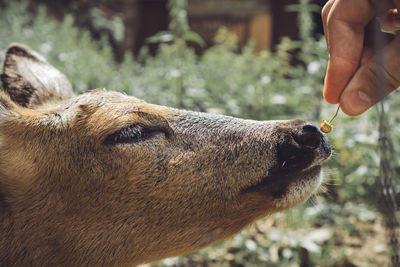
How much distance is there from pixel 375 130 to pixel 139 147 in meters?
2.92

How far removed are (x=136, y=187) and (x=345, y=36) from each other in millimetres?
1203

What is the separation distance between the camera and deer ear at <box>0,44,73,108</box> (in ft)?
9.67

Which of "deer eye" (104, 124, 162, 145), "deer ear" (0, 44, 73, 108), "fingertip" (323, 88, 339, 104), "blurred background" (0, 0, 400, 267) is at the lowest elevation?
"blurred background" (0, 0, 400, 267)

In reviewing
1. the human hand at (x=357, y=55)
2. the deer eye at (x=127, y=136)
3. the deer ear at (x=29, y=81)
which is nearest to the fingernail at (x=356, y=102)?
the human hand at (x=357, y=55)

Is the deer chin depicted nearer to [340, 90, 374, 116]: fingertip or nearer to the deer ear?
[340, 90, 374, 116]: fingertip

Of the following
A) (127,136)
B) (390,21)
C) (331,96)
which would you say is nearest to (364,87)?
(331,96)

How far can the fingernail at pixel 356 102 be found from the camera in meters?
1.78

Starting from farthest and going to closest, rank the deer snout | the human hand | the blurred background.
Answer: the blurred background → the deer snout → the human hand

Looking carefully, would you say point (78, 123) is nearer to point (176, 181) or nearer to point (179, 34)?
point (176, 181)

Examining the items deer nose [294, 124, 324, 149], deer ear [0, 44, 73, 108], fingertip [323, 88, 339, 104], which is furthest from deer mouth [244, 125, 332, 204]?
deer ear [0, 44, 73, 108]

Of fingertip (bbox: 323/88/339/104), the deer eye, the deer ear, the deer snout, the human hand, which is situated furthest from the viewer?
the deer ear

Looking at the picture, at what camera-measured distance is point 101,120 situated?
2.21 metres

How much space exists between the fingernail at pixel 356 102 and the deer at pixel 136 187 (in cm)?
28

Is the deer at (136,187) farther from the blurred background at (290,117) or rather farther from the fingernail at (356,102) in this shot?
the blurred background at (290,117)
